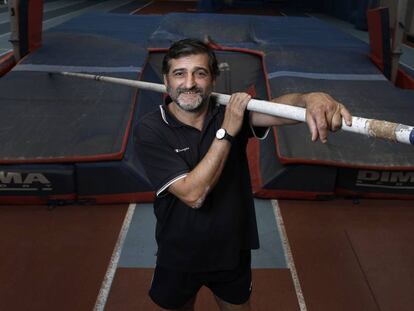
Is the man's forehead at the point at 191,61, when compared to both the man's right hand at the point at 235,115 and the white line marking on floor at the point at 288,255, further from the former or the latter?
the white line marking on floor at the point at 288,255

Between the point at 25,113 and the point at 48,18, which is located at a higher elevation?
the point at 48,18

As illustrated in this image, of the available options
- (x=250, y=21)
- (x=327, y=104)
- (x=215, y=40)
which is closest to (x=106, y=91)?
(x=215, y=40)

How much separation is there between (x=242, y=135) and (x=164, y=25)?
294 inches

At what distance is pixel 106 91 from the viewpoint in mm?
5246

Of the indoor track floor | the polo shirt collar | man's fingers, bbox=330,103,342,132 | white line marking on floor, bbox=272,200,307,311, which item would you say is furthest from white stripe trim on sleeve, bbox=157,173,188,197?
white line marking on floor, bbox=272,200,307,311

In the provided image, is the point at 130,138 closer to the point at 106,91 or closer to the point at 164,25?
the point at 106,91

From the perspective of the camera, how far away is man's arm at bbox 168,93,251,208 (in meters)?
1.63

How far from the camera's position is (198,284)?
79.7 inches

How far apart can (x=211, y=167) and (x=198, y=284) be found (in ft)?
2.40

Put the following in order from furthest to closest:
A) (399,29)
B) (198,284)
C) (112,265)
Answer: (399,29) < (112,265) < (198,284)

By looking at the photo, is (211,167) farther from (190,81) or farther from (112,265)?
(112,265)

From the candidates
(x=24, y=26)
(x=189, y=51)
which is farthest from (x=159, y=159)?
(x=24, y=26)

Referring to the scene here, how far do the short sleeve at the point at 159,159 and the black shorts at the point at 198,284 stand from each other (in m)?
0.52

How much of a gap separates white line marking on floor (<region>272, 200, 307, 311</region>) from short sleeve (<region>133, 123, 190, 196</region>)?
175cm
